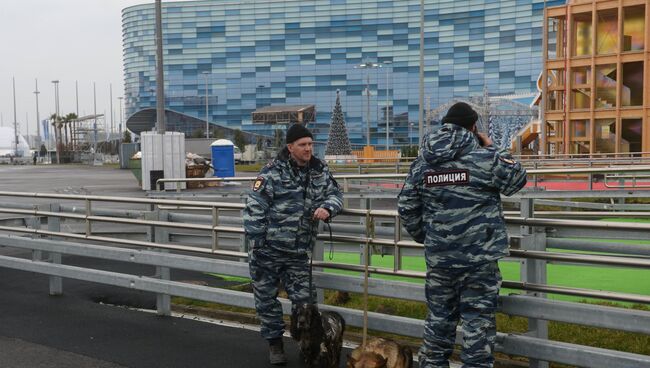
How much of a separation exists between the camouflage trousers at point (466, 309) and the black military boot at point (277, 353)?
155 centimetres

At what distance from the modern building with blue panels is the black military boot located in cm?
12074

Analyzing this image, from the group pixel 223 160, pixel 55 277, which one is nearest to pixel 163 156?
pixel 223 160

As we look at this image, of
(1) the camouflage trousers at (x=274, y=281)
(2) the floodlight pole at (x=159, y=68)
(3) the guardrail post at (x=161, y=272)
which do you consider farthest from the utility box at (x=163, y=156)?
(1) the camouflage trousers at (x=274, y=281)

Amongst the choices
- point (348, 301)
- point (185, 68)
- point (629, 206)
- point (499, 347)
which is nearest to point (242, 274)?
point (348, 301)

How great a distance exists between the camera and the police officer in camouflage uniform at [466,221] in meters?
4.39

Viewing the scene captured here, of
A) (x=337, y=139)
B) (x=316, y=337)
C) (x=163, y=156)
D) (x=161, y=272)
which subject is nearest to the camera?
(x=316, y=337)

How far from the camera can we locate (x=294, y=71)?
5256 inches

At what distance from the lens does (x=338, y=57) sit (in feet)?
433

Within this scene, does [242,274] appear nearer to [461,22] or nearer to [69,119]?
[69,119]

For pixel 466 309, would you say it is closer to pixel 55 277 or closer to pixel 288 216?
pixel 288 216

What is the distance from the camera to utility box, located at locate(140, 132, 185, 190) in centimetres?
2455

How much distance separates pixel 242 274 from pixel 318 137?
128 metres

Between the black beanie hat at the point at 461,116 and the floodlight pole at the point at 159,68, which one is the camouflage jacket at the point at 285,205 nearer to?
the black beanie hat at the point at 461,116

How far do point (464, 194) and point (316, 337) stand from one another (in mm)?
1703
